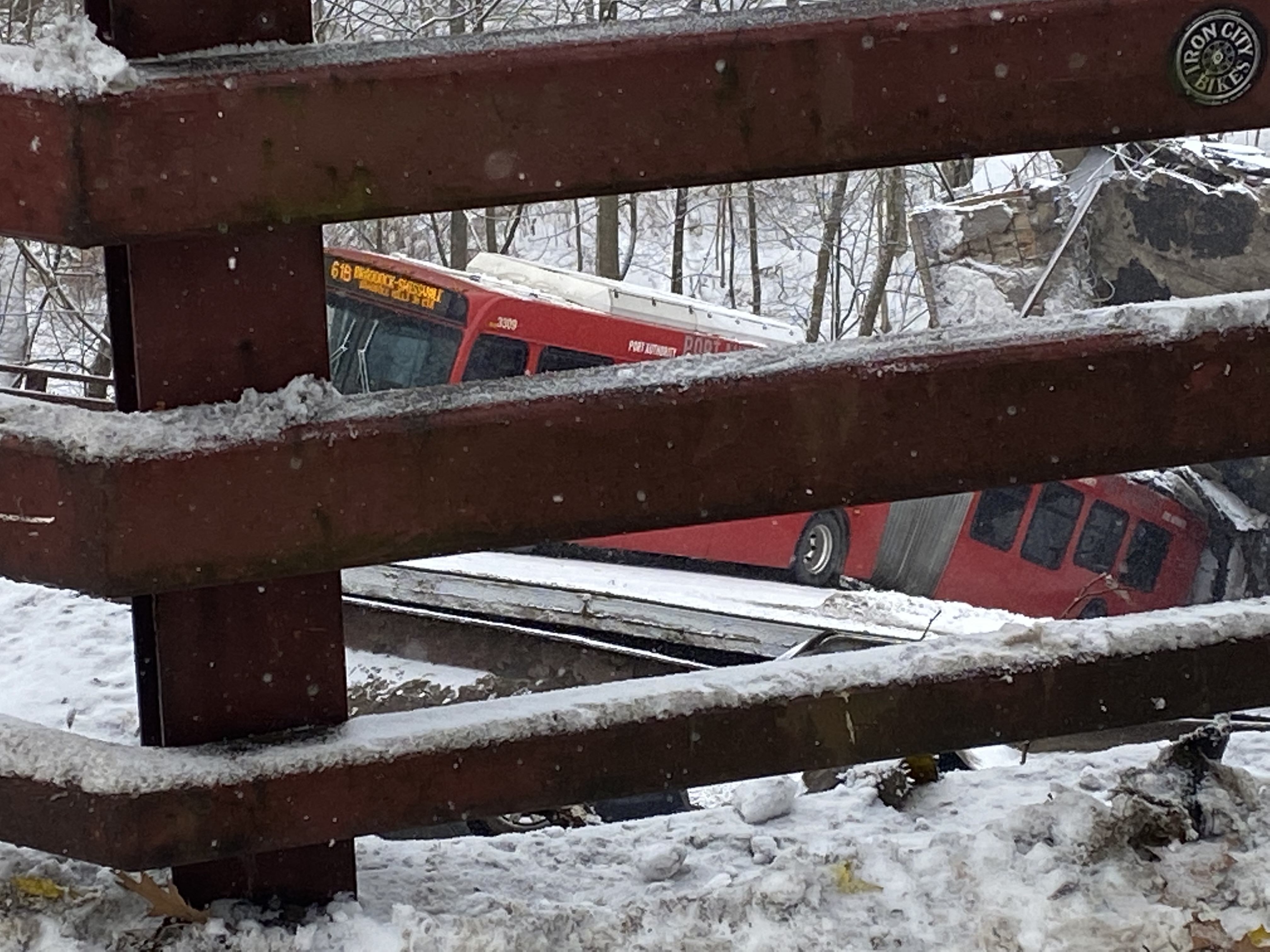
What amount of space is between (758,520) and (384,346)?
4005 mm

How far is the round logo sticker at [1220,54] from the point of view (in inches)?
67.3

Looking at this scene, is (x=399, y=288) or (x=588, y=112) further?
(x=399, y=288)

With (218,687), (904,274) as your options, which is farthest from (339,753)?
(904,274)

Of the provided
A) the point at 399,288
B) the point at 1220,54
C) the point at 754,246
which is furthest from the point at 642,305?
the point at 754,246

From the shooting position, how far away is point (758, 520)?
10953mm

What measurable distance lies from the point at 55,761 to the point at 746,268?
1457 inches

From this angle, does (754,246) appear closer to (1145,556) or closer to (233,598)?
(1145,556)

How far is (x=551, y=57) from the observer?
1609mm

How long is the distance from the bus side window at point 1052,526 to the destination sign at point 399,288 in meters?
6.60

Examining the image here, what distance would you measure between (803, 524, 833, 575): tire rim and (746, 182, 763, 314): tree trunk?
60.2 feet

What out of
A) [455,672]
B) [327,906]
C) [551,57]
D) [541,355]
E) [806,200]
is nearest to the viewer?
[551,57]

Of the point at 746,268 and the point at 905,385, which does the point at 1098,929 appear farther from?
the point at 746,268

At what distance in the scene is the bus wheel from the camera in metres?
13.6

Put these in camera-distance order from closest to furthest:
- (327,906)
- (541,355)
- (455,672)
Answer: (327,906) → (455,672) → (541,355)
